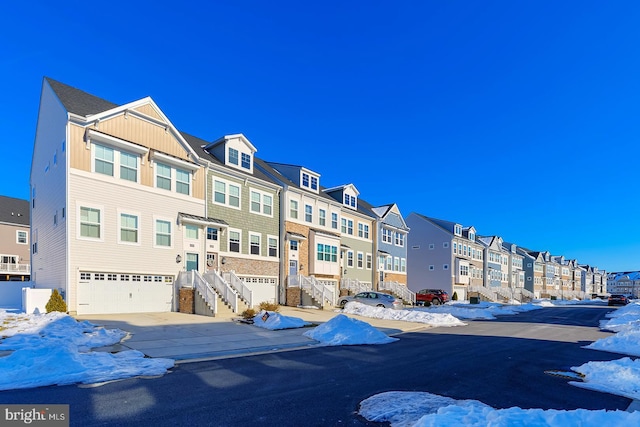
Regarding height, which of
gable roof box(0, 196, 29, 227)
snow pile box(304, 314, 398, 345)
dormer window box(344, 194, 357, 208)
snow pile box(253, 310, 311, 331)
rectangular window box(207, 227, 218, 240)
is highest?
dormer window box(344, 194, 357, 208)

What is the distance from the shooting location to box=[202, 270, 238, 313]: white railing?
68.1 feet

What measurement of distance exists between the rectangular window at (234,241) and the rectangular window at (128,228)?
20.9ft

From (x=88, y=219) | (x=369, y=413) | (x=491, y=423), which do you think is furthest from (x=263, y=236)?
(x=491, y=423)

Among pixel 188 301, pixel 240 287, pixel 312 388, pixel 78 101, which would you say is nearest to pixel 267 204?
pixel 240 287

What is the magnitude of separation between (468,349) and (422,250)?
145 ft

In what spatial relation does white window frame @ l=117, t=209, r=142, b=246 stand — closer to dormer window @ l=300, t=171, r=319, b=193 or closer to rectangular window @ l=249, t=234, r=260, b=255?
rectangular window @ l=249, t=234, r=260, b=255

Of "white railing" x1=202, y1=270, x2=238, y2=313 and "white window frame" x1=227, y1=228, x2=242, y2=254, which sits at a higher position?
"white window frame" x1=227, y1=228, x2=242, y2=254

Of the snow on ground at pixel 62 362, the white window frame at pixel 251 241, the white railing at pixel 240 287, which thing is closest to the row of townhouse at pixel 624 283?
the white window frame at pixel 251 241

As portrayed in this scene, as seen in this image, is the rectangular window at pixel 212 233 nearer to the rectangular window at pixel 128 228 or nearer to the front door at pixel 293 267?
the rectangular window at pixel 128 228

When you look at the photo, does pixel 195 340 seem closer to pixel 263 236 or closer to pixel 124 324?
pixel 124 324

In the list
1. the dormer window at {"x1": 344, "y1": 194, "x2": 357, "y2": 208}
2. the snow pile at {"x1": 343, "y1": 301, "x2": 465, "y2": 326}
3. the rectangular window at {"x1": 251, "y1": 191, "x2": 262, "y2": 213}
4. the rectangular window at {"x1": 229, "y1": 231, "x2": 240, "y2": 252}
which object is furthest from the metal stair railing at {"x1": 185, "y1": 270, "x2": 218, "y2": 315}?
the dormer window at {"x1": 344, "y1": 194, "x2": 357, "y2": 208}

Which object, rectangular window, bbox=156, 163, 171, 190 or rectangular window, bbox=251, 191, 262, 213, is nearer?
rectangular window, bbox=156, 163, 171, 190

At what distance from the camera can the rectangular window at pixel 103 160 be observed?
19.0 meters

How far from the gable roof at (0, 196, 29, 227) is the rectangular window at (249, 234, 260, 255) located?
103 feet
